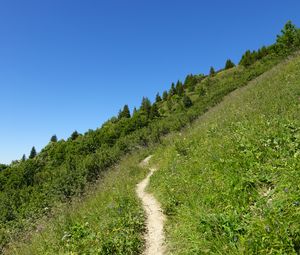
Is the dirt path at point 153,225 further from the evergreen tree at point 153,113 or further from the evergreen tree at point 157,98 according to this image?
the evergreen tree at point 157,98

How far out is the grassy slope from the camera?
4258 mm

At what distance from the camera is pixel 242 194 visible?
19.9 feet

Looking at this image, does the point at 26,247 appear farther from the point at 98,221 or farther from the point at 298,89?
the point at 298,89

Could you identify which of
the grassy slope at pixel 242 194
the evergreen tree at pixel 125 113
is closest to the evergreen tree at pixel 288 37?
the grassy slope at pixel 242 194

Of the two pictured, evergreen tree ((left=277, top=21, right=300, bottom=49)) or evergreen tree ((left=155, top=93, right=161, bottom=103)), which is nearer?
evergreen tree ((left=277, top=21, right=300, bottom=49))

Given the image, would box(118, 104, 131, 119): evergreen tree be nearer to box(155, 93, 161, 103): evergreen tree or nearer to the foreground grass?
box(155, 93, 161, 103): evergreen tree

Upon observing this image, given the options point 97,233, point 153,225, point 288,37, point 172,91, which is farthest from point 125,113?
point 97,233

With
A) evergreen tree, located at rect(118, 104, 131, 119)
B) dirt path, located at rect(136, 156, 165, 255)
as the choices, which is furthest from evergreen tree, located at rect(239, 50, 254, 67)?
dirt path, located at rect(136, 156, 165, 255)

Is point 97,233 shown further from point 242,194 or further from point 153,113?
point 153,113

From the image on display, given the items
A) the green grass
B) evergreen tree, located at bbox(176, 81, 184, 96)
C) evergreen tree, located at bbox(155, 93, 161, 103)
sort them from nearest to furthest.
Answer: the green grass < evergreen tree, located at bbox(176, 81, 184, 96) < evergreen tree, located at bbox(155, 93, 161, 103)

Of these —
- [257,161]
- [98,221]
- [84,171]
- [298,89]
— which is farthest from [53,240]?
[84,171]

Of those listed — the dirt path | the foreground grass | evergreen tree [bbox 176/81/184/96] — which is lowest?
the dirt path

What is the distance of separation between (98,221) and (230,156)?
4164 mm

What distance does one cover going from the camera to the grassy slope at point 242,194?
4.26 meters
